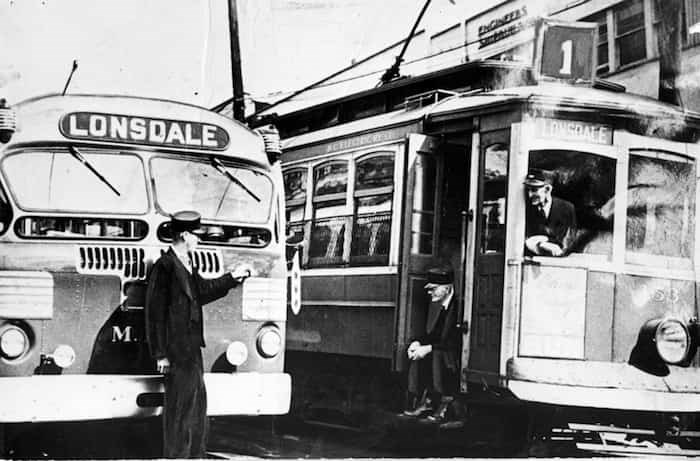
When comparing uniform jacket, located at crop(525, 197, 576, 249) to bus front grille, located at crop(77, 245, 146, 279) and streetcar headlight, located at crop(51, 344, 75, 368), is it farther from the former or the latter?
streetcar headlight, located at crop(51, 344, 75, 368)

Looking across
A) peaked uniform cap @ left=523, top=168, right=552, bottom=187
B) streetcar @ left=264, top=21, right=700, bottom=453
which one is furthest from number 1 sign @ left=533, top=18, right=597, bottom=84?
peaked uniform cap @ left=523, top=168, right=552, bottom=187

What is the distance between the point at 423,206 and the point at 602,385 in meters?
1.43

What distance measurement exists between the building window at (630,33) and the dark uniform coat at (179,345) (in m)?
3.47

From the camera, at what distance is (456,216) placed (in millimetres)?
5648

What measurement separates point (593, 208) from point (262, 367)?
208 centimetres

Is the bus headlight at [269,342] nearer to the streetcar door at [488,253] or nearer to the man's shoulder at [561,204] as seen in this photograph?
the streetcar door at [488,253]

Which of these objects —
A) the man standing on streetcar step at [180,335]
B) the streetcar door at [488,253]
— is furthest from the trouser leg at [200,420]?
the streetcar door at [488,253]

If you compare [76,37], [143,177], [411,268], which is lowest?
[411,268]

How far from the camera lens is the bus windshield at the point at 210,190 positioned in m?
4.75

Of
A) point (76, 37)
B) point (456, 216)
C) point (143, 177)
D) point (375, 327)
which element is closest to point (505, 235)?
point (456, 216)

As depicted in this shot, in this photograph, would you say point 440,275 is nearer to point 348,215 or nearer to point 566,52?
point 348,215

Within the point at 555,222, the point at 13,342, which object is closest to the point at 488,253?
the point at 555,222

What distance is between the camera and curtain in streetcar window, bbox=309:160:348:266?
5.68 meters

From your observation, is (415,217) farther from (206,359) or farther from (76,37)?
(76,37)
